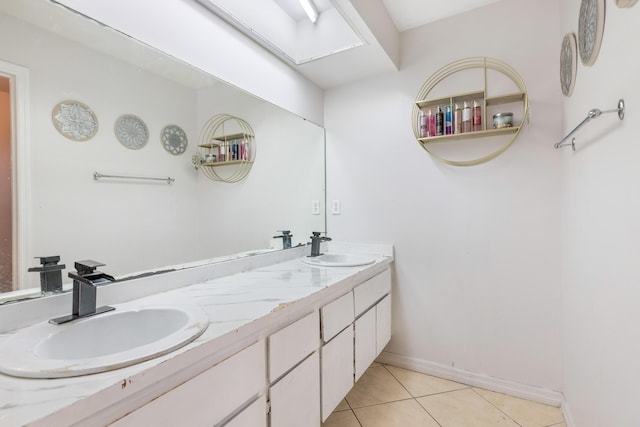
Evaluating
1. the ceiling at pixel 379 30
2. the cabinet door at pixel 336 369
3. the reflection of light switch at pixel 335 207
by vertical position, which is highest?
the ceiling at pixel 379 30

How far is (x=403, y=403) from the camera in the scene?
1.81m

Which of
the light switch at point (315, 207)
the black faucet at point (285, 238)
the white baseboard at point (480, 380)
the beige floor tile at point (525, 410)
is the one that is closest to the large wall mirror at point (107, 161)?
the black faucet at point (285, 238)

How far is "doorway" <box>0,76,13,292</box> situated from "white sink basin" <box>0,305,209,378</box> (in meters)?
0.20

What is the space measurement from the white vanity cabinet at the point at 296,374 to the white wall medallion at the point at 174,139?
39.2 inches

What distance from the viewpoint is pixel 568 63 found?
1517 millimetres

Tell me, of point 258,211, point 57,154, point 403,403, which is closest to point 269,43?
point 258,211

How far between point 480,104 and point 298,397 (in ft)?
6.40

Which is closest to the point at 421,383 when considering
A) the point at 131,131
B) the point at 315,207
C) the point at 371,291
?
the point at 371,291

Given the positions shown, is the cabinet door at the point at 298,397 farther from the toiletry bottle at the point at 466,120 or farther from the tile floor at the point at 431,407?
the toiletry bottle at the point at 466,120

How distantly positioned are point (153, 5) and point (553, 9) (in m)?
2.15

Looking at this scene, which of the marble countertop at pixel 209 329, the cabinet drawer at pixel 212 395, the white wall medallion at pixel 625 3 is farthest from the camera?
the white wall medallion at pixel 625 3

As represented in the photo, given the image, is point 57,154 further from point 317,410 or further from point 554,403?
point 554,403

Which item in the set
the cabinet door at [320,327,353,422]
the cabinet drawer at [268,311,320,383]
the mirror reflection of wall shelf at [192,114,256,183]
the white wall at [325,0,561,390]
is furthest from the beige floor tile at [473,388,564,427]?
the mirror reflection of wall shelf at [192,114,256,183]

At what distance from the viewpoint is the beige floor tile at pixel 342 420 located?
1.64 meters
